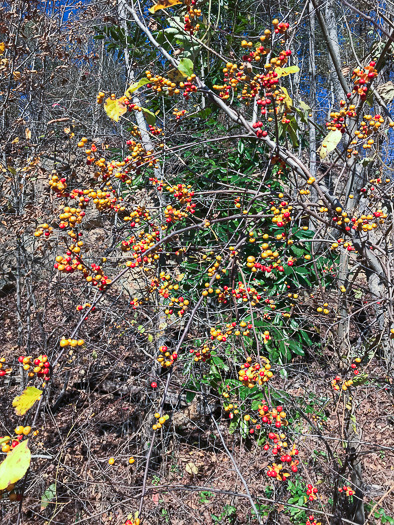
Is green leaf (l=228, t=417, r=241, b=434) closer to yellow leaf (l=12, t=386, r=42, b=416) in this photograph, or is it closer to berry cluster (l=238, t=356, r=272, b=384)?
berry cluster (l=238, t=356, r=272, b=384)

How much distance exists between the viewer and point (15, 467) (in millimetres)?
879

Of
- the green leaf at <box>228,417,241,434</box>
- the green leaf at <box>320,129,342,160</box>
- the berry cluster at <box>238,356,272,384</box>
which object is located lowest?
the green leaf at <box>228,417,241,434</box>

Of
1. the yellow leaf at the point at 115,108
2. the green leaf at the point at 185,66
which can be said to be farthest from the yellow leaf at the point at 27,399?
the green leaf at the point at 185,66

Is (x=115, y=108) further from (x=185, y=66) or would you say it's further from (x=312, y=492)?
(x=312, y=492)

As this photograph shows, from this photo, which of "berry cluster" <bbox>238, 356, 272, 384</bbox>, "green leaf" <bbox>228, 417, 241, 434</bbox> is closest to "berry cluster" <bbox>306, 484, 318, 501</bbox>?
"berry cluster" <bbox>238, 356, 272, 384</bbox>

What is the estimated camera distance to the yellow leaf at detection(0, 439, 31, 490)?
33.7 inches

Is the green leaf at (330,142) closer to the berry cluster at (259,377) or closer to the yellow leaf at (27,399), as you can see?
the berry cluster at (259,377)

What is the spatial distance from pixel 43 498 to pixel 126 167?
237 centimetres

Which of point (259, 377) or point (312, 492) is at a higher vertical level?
point (259, 377)

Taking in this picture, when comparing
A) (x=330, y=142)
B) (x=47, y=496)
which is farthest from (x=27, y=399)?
(x=47, y=496)

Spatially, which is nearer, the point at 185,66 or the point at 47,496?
the point at 185,66

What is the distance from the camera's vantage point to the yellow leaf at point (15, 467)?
2.81 ft

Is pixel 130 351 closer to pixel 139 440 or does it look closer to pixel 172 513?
pixel 139 440

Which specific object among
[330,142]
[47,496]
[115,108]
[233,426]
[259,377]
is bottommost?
[233,426]
